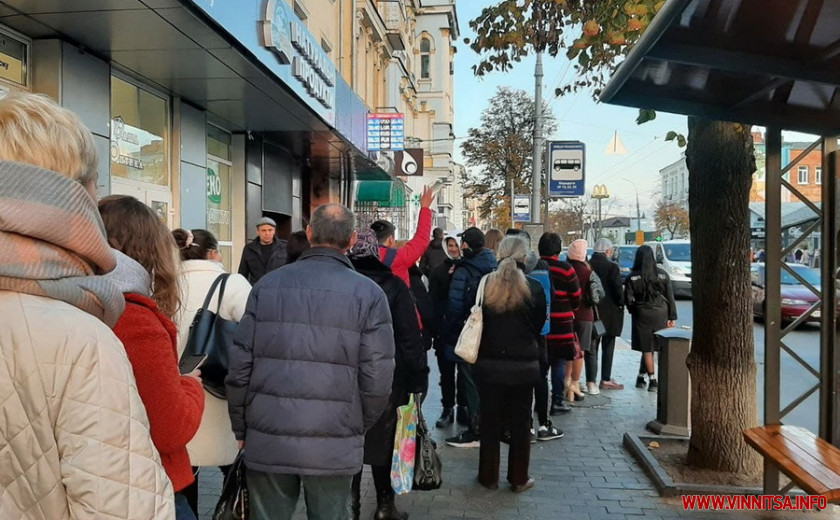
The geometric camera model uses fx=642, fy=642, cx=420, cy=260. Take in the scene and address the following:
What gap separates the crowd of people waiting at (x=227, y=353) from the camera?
1.34m

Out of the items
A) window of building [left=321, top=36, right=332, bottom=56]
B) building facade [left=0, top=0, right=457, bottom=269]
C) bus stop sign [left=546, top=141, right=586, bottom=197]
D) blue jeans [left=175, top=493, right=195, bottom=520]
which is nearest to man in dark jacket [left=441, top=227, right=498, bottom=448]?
building facade [left=0, top=0, right=457, bottom=269]

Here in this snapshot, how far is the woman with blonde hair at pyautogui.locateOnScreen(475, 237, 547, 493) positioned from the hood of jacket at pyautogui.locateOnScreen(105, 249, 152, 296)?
10.1 ft

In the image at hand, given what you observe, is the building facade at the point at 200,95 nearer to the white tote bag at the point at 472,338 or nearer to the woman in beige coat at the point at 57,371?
the white tote bag at the point at 472,338

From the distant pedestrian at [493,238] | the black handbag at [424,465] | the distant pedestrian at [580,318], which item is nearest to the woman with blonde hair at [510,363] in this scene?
the black handbag at [424,465]

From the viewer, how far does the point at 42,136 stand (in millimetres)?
1451

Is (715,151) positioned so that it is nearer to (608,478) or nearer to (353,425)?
(608,478)

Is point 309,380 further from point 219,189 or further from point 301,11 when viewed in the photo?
point 301,11

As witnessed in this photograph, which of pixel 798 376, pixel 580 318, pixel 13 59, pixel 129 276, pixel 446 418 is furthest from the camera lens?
pixel 798 376

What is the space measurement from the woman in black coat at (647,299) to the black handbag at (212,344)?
613cm

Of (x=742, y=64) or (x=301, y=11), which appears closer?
(x=742, y=64)

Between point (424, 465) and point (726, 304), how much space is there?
8.98 ft

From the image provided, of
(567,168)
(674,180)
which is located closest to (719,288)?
(567,168)

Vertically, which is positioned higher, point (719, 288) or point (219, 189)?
point (219, 189)

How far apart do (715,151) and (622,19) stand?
1273 mm
